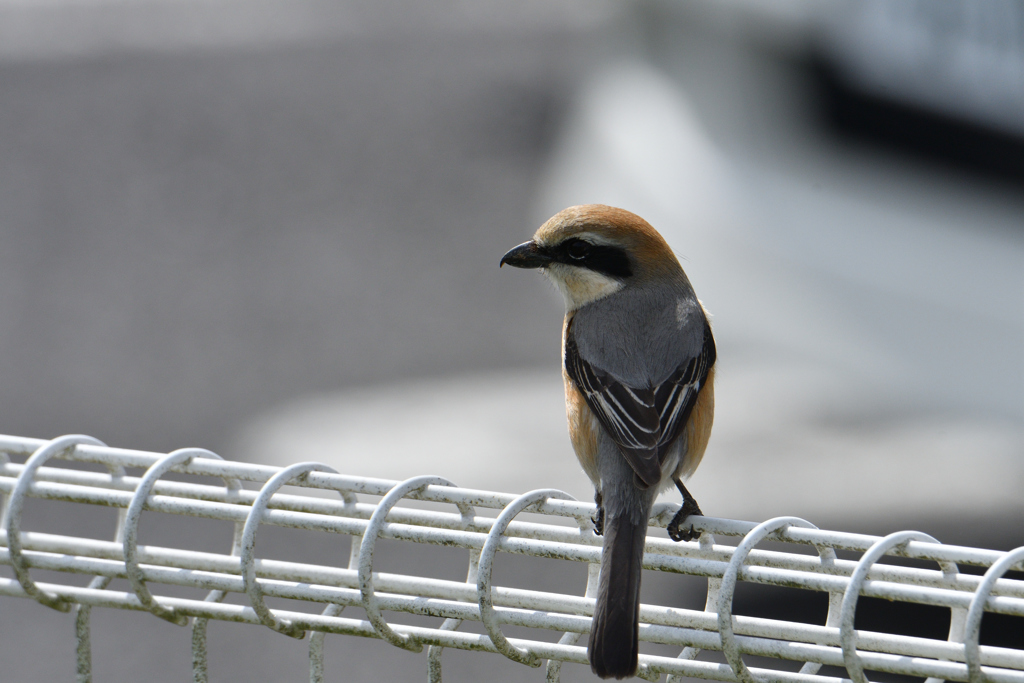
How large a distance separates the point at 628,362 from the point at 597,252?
487mm

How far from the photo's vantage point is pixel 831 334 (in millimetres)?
7832

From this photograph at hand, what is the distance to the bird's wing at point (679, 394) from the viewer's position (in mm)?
2607

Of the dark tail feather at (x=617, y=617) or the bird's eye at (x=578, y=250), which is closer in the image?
the dark tail feather at (x=617, y=617)

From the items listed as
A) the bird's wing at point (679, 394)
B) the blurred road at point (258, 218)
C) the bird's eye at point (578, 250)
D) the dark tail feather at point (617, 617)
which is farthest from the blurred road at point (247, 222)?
the dark tail feather at point (617, 617)

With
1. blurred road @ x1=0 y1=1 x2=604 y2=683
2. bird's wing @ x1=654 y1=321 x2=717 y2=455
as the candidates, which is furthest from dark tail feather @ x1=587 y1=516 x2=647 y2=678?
blurred road @ x1=0 y1=1 x2=604 y2=683

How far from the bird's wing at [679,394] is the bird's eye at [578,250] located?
500mm

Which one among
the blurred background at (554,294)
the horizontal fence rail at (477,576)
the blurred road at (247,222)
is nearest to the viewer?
the horizontal fence rail at (477,576)

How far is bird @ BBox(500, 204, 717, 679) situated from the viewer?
2.38m

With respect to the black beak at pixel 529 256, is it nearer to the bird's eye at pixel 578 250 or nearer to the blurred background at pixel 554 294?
the bird's eye at pixel 578 250

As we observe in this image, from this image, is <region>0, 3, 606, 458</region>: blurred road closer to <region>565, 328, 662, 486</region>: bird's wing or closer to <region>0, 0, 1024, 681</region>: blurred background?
<region>0, 0, 1024, 681</region>: blurred background

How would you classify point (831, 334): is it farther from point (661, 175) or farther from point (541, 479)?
point (541, 479)

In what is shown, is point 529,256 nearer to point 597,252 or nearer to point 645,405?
point 597,252

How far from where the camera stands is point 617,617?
1.47 m

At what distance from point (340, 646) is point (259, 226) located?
6.31 meters
